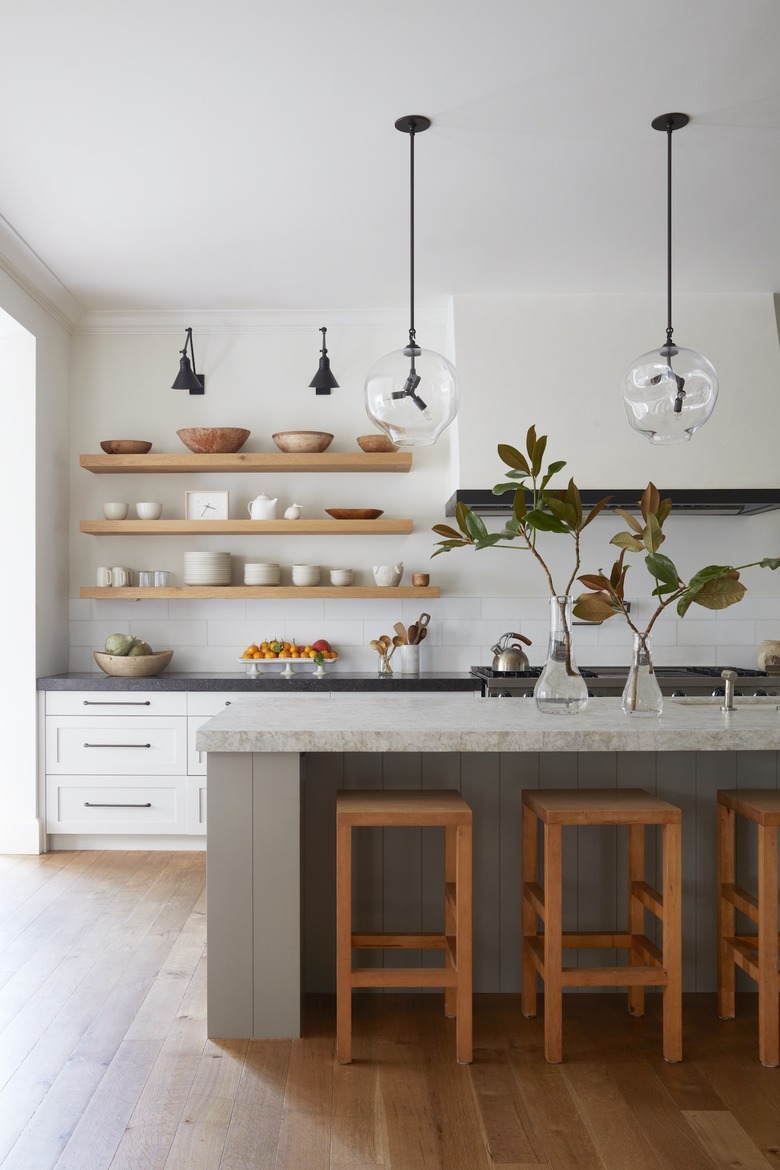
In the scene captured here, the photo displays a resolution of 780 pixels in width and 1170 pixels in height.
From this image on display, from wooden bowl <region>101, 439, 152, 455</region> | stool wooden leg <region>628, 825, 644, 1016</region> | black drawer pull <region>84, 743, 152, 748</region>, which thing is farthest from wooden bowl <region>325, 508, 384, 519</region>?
stool wooden leg <region>628, 825, 644, 1016</region>

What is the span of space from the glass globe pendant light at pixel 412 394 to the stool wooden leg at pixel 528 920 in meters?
1.14

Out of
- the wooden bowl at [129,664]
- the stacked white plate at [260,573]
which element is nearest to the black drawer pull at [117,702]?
the wooden bowl at [129,664]

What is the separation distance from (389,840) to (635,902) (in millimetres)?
740

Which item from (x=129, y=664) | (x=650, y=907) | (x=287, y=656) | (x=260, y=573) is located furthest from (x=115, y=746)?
(x=650, y=907)

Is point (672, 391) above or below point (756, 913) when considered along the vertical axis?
above

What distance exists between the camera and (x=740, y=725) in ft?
8.31

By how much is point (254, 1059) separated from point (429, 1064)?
0.45 meters

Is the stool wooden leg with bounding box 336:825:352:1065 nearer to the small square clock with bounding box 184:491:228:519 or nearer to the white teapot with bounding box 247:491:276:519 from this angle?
the white teapot with bounding box 247:491:276:519

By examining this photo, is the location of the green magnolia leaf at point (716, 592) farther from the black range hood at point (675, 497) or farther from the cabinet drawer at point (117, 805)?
the cabinet drawer at point (117, 805)

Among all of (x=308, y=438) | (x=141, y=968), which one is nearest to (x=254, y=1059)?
(x=141, y=968)

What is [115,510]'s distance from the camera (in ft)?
16.5

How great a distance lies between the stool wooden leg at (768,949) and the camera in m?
2.43

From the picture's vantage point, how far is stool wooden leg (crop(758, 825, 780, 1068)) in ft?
7.97

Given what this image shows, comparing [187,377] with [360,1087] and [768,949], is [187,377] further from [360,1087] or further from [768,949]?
[768,949]
